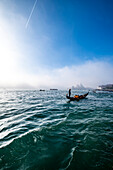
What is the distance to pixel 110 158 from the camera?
10.0 ft

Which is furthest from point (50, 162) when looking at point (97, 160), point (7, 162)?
point (97, 160)

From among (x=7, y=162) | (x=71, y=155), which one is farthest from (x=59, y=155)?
(x=7, y=162)

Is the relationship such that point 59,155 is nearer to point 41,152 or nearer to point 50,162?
point 50,162

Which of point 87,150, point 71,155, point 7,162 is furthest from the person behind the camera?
point 87,150

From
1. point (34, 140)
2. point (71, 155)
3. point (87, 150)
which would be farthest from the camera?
point (34, 140)

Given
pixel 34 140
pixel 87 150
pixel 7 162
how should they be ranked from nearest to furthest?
pixel 7 162 → pixel 87 150 → pixel 34 140

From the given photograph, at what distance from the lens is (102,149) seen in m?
3.57

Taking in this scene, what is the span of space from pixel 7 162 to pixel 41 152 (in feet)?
4.00

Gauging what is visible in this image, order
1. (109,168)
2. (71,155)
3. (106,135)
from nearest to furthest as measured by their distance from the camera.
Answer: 1. (109,168)
2. (71,155)
3. (106,135)

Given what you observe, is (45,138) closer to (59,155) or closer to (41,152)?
(41,152)

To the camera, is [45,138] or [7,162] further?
[45,138]

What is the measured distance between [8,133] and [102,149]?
16.4 ft

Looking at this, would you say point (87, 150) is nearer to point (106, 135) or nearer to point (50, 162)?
point (50, 162)

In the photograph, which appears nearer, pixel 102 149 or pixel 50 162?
pixel 50 162
